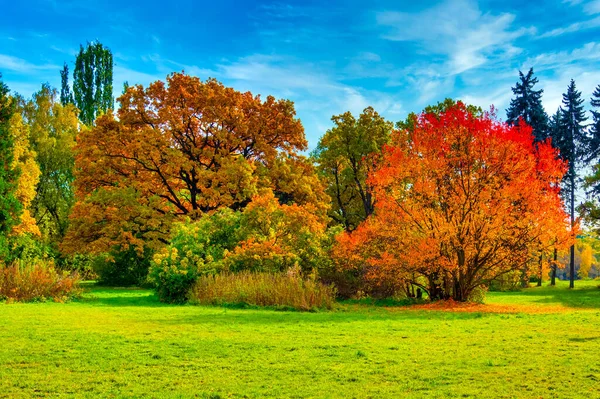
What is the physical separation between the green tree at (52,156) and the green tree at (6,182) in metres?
13.8

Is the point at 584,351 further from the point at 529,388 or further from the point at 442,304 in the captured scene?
the point at 442,304

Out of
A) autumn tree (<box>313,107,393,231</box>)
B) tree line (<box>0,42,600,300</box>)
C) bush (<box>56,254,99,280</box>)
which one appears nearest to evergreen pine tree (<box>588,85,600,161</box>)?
tree line (<box>0,42,600,300</box>)

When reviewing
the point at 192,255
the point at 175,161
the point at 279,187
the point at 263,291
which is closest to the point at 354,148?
the point at 279,187

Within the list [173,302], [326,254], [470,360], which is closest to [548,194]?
[326,254]

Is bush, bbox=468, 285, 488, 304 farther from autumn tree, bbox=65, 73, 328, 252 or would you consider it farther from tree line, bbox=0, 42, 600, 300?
autumn tree, bbox=65, 73, 328, 252

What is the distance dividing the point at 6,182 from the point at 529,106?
38.3m

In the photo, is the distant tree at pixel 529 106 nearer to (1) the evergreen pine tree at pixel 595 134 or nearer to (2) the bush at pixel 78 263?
(1) the evergreen pine tree at pixel 595 134

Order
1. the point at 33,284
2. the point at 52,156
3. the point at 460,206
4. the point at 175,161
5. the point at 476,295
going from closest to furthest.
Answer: the point at 33,284
the point at 460,206
the point at 476,295
the point at 175,161
the point at 52,156

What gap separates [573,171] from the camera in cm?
4112

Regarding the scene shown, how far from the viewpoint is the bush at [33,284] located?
16.7m

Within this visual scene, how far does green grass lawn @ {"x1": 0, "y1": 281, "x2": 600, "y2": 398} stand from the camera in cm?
607

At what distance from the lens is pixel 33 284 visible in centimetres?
1708

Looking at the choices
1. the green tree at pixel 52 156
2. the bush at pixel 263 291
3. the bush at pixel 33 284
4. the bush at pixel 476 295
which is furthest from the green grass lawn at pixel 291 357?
the green tree at pixel 52 156

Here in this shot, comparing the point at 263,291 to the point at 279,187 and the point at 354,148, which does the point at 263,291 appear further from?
the point at 354,148
